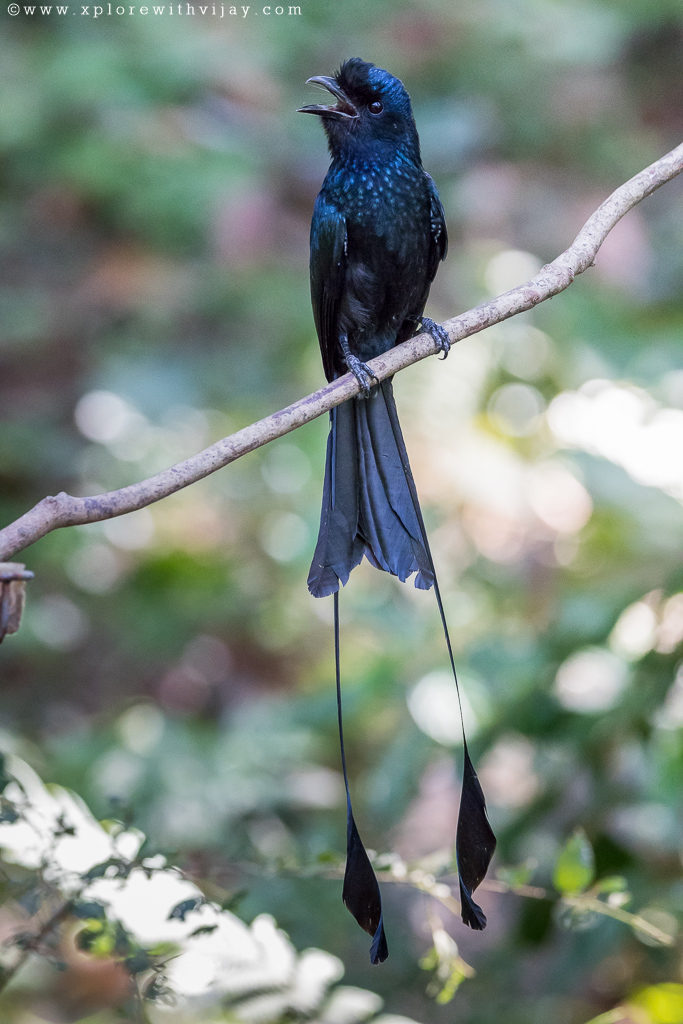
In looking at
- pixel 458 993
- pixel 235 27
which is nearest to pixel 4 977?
pixel 458 993

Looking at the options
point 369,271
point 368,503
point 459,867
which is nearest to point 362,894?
point 459,867

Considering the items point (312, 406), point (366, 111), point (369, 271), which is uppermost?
point (366, 111)

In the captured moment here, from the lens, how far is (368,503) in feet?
4.64

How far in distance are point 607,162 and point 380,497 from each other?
2792mm

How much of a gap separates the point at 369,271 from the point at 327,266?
0.07 m

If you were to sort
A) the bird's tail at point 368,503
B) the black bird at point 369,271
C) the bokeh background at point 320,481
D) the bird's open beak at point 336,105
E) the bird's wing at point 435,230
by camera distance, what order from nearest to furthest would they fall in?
the bird's tail at point 368,503
the black bird at point 369,271
the bird's open beak at point 336,105
the bird's wing at point 435,230
the bokeh background at point 320,481

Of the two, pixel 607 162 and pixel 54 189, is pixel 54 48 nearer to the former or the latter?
pixel 54 189

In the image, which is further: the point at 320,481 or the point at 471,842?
the point at 320,481

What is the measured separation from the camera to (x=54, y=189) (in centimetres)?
343

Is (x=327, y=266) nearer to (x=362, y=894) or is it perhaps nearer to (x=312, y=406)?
(x=312, y=406)

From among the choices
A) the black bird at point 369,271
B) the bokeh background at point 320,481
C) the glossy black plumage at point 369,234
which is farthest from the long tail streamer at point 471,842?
the bokeh background at point 320,481

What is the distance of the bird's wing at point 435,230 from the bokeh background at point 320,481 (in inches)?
27.9

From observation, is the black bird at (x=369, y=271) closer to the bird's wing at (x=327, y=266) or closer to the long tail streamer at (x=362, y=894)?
the bird's wing at (x=327, y=266)

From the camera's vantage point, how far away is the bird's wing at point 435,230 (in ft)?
5.91
